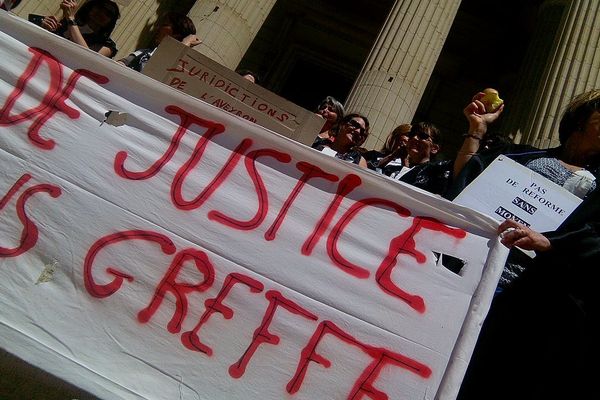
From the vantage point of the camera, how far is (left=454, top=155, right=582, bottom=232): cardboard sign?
2482mm

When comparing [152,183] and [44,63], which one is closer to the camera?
[152,183]

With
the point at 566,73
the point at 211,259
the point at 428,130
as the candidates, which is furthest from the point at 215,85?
the point at 566,73

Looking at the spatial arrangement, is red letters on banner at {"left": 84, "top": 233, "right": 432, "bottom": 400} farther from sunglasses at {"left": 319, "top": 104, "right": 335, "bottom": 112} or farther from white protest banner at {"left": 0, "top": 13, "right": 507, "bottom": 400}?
sunglasses at {"left": 319, "top": 104, "right": 335, "bottom": 112}

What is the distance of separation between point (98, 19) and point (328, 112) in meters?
2.19

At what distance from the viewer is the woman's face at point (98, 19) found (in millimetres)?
4512

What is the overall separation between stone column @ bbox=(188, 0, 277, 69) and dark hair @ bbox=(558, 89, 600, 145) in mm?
5119

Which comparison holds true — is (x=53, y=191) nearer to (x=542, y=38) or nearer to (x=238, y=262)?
(x=238, y=262)

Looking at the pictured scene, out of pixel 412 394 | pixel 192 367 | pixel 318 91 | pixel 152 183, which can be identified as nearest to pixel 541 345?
pixel 412 394

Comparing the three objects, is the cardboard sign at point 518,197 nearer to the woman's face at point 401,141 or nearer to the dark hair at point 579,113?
the dark hair at point 579,113

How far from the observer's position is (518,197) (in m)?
2.53

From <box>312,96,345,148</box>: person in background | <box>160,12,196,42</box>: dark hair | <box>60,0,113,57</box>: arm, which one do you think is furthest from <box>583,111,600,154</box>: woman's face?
<box>60,0,113,57</box>: arm

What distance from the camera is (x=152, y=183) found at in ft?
8.09

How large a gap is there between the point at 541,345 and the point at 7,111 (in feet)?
9.19

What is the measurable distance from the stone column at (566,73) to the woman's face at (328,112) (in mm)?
3127
